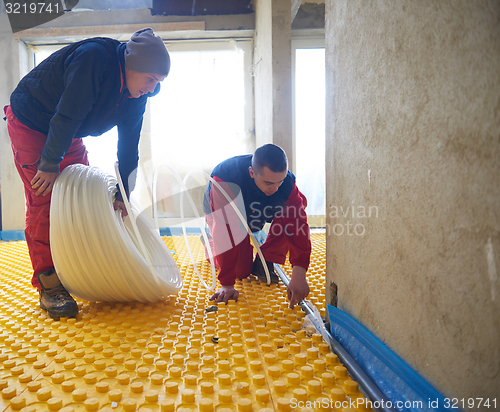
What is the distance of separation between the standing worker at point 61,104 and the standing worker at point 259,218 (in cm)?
79

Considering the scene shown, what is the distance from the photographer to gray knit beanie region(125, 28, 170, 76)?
179cm

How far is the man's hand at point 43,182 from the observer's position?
1759mm

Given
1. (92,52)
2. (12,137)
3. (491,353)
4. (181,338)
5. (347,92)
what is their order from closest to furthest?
1. (491,353)
2. (347,92)
3. (181,338)
4. (92,52)
5. (12,137)

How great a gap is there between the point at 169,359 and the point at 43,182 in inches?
45.1

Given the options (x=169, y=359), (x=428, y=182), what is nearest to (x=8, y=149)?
(x=169, y=359)

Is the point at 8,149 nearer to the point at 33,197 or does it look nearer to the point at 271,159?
the point at 33,197

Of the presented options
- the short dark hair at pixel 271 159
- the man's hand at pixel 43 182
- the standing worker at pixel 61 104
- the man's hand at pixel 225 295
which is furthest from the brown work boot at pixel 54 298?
the short dark hair at pixel 271 159

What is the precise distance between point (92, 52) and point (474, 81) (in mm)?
1678

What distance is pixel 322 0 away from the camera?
5.02m

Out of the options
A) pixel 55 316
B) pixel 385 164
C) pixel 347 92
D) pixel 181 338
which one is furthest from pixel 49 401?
pixel 347 92

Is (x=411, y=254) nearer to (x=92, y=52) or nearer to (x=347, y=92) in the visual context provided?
(x=347, y=92)

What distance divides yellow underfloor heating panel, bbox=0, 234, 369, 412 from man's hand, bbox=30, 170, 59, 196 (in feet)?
2.18

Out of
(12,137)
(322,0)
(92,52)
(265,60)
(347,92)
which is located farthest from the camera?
(322,0)

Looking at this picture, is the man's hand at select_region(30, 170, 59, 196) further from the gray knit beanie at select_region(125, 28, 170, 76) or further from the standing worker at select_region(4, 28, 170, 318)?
the gray knit beanie at select_region(125, 28, 170, 76)
